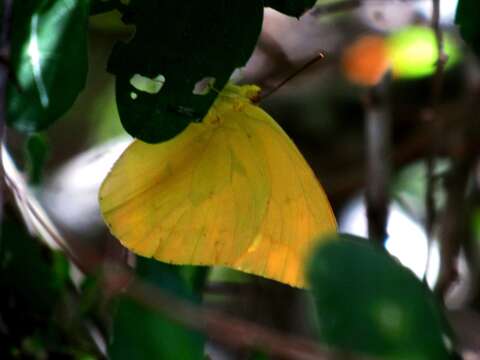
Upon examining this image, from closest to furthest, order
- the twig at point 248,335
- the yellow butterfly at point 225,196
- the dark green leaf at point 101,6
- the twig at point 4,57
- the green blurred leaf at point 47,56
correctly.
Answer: the twig at point 248,335 < the twig at point 4,57 < the green blurred leaf at point 47,56 < the dark green leaf at point 101,6 < the yellow butterfly at point 225,196

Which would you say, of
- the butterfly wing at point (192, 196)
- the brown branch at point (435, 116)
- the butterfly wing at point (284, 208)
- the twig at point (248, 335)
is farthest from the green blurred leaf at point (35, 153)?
the twig at point (248, 335)

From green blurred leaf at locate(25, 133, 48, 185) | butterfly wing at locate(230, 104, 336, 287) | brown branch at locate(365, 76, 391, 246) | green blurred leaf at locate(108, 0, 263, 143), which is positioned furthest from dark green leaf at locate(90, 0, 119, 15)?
brown branch at locate(365, 76, 391, 246)

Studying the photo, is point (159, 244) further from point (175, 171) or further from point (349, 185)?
point (349, 185)

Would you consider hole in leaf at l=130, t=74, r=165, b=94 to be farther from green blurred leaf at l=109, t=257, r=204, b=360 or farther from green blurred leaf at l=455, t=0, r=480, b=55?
green blurred leaf at l=455, t=0, r=480, b=55

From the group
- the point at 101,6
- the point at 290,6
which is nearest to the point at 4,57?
the point at 101,6

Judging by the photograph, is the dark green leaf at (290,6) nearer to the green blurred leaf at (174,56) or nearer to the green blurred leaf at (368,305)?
the green blurred leaf at (174,56)

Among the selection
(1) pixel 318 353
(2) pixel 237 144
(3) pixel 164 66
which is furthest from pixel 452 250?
(1) pixel 318 353
